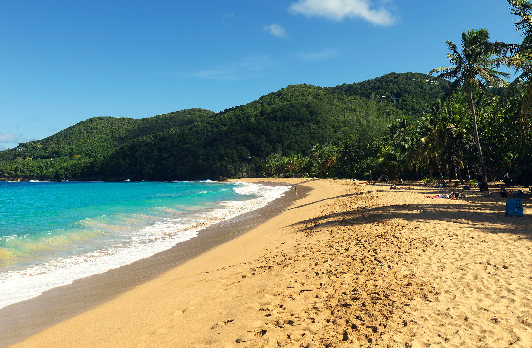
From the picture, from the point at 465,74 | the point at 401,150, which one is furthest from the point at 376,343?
the point at 401,150

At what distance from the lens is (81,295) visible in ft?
25.1

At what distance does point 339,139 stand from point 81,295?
107 metres

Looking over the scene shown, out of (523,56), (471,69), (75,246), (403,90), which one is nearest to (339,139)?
(403,90)

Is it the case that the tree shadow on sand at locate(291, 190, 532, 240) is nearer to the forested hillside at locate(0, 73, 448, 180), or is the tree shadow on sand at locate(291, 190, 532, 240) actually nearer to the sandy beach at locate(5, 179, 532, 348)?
the sandy beach at locate(5, 179, 532, 348)

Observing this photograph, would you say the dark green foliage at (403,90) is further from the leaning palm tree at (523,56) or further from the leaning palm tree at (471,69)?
the leaning palm tree at (523,56)

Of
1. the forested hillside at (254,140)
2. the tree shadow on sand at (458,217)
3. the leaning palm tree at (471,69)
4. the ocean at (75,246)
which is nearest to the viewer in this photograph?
the ocean at (75,246)

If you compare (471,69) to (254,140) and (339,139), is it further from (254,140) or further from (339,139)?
(254,140)

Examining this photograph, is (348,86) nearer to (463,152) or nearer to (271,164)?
(271,164)

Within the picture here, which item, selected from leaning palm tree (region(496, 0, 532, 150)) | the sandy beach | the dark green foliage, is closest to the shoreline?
the sandy beach

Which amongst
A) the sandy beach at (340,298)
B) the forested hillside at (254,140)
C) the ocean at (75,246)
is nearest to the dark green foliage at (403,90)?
the forested hillside at (254,140)

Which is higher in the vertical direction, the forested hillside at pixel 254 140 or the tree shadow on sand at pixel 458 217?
the forested hillside at pixel 254 140

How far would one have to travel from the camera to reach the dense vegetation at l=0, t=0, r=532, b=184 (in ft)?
74.4

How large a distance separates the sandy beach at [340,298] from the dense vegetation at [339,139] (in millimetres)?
10687

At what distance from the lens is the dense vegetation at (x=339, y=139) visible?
74.4 feet
